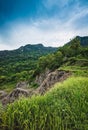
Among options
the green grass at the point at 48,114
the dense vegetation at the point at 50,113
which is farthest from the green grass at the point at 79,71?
the green grass at the point at 48,114

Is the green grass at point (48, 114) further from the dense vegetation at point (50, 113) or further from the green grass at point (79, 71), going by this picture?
the green grass at point (79, 71)

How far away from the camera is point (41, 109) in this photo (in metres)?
5.96

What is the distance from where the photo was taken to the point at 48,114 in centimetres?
583

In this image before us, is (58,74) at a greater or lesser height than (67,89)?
lesser

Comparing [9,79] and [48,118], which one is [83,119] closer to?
[48,118]

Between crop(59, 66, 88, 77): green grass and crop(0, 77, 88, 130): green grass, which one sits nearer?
crop(0, 77, 88, 130): green grass

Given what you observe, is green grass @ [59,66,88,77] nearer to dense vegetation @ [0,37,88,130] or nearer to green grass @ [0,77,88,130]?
dense vegetation @ [0,37,88,130]

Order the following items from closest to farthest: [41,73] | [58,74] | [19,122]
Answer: [19,122] → [58,74] → [41,73]

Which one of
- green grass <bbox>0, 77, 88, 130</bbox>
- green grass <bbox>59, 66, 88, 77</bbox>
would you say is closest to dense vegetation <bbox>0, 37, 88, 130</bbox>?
green grass <bbox>0, 77, 88, 130</bbox>

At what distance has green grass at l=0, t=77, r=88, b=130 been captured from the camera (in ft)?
18.3

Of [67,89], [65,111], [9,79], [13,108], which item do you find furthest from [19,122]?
[9,79]

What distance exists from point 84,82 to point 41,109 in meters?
2.58

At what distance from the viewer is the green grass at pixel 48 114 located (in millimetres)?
5586

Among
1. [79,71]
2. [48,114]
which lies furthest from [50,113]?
[79,71]
